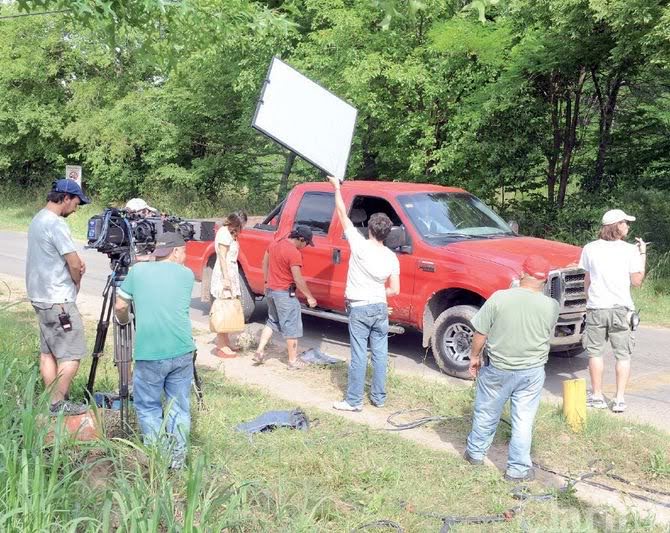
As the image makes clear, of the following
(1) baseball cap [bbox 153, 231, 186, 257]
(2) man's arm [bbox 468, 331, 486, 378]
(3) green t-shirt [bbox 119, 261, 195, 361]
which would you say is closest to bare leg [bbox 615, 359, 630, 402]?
Answer: (2) man's arm [bbox 468, 331, 486, 378]

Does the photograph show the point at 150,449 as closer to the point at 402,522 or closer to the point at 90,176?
the point at 402,522

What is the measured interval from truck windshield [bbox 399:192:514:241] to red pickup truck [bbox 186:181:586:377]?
0.01m

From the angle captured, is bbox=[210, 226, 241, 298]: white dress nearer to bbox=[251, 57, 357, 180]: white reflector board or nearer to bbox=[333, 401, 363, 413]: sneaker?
bbox=[251, 57, 357, 180]: white reflector board

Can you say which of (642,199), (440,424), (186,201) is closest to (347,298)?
(440,424)

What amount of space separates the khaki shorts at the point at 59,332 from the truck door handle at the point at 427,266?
3.51 meters

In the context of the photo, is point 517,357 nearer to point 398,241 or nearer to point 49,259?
point 398,241

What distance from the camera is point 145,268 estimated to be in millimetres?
4734

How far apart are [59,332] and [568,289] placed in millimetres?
4636

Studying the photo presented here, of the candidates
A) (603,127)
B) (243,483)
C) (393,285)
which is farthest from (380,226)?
(603,127)

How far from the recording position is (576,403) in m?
5.80

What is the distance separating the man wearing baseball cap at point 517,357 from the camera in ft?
16.5

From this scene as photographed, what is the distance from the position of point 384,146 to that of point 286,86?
29.6 feet

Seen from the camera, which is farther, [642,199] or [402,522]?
[642,199]

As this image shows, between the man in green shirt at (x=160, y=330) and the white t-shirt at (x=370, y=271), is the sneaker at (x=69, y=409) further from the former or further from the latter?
the white t-shirt at (x=370, y=271)
